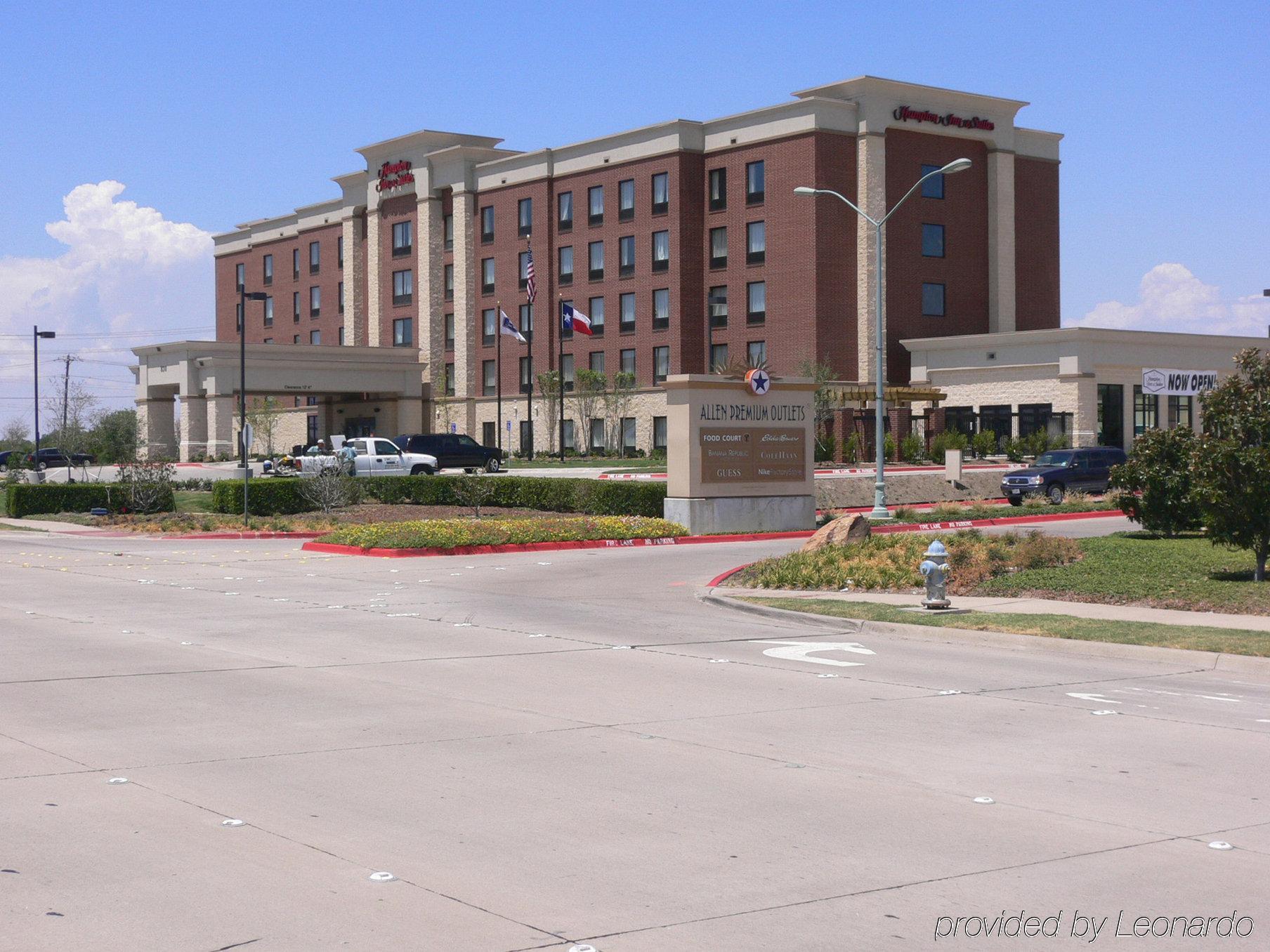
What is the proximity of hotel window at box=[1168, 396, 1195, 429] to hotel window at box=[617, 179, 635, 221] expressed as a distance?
30055 mm

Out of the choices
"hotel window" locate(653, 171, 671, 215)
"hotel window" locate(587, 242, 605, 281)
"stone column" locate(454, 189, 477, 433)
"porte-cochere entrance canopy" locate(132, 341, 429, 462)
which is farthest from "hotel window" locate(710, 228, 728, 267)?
"porte-cochere entrance canopy" locate(132, 341, 429, 462)

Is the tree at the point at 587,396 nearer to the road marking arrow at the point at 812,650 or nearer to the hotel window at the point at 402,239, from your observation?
the hotel window at the point at 402,239

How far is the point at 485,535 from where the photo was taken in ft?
98.8

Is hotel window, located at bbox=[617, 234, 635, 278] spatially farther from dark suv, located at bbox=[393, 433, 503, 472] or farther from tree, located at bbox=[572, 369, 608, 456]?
dark suv, located at bbox=[393, 433, 503, 472]

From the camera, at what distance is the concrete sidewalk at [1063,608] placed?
649 inches

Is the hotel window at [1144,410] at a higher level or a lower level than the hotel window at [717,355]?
lower

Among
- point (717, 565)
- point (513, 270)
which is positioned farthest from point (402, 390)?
point (717, 565)

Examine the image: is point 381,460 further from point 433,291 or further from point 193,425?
point 433,291

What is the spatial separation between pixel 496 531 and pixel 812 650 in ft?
52.2

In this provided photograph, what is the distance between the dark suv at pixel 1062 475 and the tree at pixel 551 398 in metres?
39.1

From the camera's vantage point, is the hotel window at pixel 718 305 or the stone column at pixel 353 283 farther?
the stone column at pixel 353 283

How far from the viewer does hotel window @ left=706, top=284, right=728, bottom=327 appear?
73.7 metres

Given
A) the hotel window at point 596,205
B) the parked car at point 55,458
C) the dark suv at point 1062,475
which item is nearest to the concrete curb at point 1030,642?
the dark suv at point 1062,475

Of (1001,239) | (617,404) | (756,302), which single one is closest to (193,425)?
(617,404)
